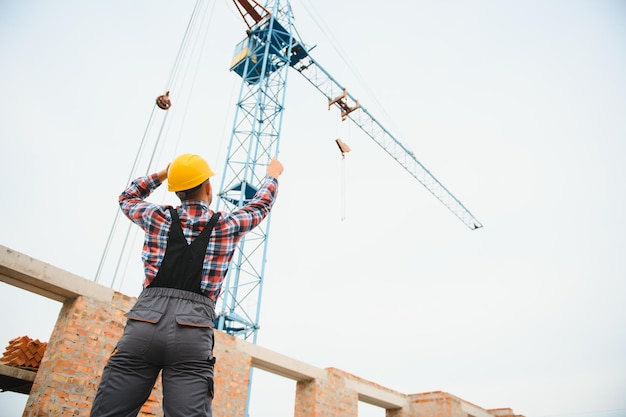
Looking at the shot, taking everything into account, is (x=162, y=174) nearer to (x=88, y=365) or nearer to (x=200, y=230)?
(x=200, y=230)

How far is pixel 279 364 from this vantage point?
7750mm

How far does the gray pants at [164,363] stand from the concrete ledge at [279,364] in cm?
582

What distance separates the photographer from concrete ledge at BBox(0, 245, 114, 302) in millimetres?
4832

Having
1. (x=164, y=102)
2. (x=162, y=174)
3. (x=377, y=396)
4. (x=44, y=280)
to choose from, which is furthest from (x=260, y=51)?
(x=162, y=174)

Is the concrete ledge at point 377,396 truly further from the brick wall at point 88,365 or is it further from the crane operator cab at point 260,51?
the crane operator cab at point 260,51

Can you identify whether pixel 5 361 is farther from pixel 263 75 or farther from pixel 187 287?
pixel 263 75

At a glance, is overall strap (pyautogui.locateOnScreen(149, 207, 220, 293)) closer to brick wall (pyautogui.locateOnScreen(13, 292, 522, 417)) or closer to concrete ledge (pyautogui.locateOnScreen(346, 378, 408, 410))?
brick wall (pyautogui.locateOnScreen(13, 292, 522, 417))

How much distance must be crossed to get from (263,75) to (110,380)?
18583 millimetres

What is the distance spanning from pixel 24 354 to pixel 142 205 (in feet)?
19.5

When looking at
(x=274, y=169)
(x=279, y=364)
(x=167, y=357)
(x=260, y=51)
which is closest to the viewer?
(x=167, y=357)

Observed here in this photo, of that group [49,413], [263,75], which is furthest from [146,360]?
[263,75]

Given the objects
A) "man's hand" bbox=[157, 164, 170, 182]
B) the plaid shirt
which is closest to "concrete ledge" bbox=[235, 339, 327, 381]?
"man's hand" bbox=[157, 164, 170, 182]

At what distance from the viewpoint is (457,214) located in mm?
32125

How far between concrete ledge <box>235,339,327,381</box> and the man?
578cm
